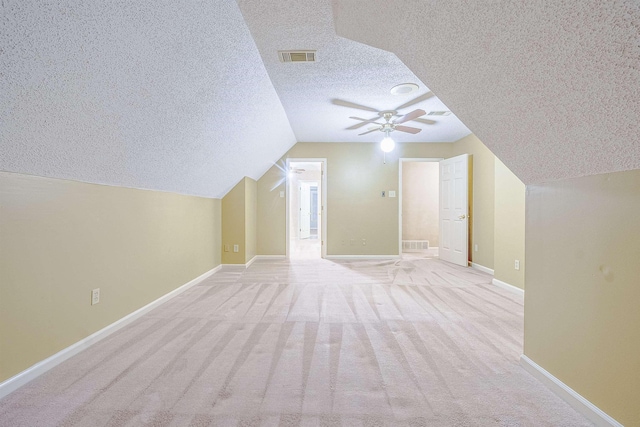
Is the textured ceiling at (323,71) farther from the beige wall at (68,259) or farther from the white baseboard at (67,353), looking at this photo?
the white baseboard at (67,353)

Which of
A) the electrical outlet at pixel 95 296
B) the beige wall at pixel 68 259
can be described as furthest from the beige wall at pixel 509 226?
the electrical outlet at pixel 95 296

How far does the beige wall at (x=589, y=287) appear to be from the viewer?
1207 mm

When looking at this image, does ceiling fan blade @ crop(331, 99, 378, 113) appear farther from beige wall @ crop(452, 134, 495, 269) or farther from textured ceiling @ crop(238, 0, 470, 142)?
beige wall @ crop(452, 134, 495, 269)

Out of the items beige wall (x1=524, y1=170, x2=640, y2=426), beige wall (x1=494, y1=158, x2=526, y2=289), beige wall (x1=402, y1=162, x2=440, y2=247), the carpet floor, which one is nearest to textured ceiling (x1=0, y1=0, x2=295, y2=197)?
the carpet floor

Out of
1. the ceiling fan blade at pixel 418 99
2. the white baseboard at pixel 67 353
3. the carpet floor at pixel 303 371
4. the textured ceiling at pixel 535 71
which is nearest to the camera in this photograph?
the textured ceiling at pixel 535 71

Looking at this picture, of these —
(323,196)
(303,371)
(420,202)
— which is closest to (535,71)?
(303,371)

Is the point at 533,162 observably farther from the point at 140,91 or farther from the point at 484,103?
the point at 140,91

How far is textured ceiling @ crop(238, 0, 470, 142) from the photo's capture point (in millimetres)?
2035

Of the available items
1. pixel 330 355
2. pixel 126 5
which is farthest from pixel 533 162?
pixel 126 5

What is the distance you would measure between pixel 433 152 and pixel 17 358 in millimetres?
6299

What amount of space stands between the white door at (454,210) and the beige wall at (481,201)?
14cm

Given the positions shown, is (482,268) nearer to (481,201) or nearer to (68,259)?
(481,201)

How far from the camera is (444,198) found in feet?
18.6

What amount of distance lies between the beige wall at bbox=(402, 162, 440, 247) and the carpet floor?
4160 mm
